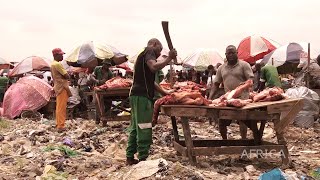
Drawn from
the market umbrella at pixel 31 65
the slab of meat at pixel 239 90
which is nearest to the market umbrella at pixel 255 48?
the market umbrella at pixel 31 65

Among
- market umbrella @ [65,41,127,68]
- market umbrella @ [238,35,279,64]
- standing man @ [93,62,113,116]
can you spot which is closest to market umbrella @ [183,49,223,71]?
market umbrella @ [238,35,279,64]

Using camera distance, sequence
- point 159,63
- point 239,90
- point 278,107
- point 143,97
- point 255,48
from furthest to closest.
→ point 255,48 < point 239,90 < point 143,97 < point 278,107 < point 159,63

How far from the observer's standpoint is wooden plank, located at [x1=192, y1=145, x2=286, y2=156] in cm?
630

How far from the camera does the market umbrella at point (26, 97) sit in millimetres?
15438

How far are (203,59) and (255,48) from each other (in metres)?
2.58

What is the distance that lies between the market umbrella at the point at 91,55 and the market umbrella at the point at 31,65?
4.91m

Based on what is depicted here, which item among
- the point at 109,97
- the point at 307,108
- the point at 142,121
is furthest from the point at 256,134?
the point at 109,97

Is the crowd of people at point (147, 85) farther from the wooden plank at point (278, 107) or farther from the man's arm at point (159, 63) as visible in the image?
the wooden plank at point (278, 107)

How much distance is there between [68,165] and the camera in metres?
6.95

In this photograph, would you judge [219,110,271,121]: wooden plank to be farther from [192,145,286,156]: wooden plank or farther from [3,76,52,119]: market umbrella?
[3,76,52,119]: market umbrella

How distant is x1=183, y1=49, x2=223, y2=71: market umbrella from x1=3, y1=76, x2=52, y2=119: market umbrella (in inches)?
290

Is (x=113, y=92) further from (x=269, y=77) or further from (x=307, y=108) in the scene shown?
(x=307, y=108)

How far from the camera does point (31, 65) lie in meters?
21.1

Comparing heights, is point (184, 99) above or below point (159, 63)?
below
